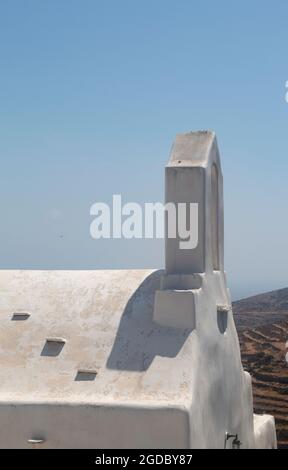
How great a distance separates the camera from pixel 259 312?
83.3 metres


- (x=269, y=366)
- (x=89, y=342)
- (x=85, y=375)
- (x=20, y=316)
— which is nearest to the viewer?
(x=85, y=375)

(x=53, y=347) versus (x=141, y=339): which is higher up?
(x=141, y=339)

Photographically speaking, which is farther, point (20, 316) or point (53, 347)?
point (20, 316)

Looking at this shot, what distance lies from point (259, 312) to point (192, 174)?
2885 inches

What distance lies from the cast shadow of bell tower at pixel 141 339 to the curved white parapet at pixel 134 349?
0.07ft

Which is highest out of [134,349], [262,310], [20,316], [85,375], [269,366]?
[20,316]

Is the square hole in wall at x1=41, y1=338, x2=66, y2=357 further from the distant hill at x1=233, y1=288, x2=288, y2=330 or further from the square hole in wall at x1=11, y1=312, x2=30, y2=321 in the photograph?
the distant hill at x1=233, y1=288, x2=288, y2=330

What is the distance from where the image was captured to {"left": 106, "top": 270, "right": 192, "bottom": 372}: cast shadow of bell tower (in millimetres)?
11320

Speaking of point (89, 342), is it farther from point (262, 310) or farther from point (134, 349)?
point (262, 310)

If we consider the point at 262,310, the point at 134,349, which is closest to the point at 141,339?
the point at 134,349

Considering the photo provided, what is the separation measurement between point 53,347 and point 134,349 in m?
1.59

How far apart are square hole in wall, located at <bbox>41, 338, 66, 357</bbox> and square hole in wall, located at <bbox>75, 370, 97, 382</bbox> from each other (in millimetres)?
737

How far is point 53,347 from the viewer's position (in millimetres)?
11953
